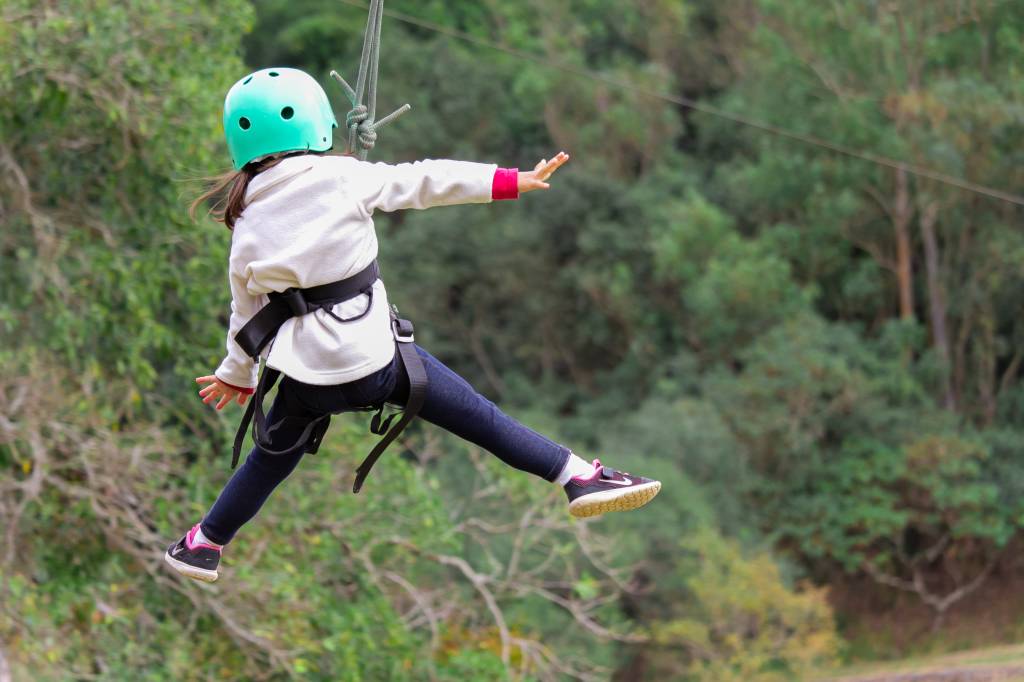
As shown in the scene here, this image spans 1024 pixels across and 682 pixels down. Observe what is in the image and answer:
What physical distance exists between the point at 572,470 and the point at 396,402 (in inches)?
14.5

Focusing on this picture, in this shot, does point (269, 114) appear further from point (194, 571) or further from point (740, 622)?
point (740, 622)

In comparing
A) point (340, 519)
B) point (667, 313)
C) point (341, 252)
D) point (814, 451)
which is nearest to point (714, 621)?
point (814, 451)

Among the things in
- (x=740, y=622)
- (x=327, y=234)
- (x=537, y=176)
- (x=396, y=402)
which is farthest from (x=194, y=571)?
(x=740, y=622)

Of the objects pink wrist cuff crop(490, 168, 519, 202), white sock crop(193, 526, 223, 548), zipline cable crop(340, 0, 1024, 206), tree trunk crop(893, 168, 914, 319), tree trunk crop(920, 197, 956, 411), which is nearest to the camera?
→ pink wrist cuff crop(490, 168, 519, 202)

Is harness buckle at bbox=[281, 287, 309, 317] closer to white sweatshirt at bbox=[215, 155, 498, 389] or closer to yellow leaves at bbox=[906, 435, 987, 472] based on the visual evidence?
white sweatshirt at bbox=[215, 155, 498, 389]

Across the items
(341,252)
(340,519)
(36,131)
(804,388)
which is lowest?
(804,388)

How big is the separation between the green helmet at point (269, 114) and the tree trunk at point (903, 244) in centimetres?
1465

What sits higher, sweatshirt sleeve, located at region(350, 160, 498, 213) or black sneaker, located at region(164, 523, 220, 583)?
sweatshirt sleeve, located at region(350, 160, 498, 213)

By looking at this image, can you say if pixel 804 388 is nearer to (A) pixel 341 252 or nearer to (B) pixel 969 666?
(B) pixel 969 666

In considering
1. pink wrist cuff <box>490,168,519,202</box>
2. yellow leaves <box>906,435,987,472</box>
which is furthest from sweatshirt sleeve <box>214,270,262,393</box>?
yellow leaves <box>906,435,987,472</box>

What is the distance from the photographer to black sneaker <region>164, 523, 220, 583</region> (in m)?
2.78

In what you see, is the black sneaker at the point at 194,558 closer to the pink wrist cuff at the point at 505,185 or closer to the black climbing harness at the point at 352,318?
the black climbing harness at the point at 352,318

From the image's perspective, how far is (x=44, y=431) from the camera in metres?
5.97

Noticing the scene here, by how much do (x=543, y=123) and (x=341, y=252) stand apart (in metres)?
17.7
